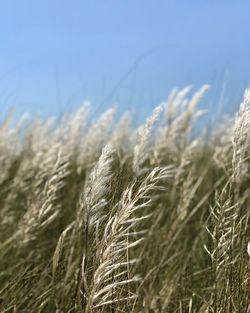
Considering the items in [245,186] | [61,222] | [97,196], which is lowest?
[97,196]

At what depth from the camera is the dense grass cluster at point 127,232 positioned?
1396 mm

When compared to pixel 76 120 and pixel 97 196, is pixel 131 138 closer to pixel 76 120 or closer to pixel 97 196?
pixel 76 120

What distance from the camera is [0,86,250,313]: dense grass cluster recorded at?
4.58ft

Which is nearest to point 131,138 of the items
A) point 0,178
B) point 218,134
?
point 218,134

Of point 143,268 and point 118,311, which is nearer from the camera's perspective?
point 118,311

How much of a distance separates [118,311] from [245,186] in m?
2.40

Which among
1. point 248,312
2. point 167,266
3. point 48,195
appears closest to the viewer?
point 248,312

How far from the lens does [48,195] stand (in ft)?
7.54

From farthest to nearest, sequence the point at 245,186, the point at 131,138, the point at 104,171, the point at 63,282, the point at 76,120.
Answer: the point at 131,138, the point at 76,120, the point at 245,186, the point at 63,282, the point at 104,171

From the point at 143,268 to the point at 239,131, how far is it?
1192 mm

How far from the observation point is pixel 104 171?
1.34 metres

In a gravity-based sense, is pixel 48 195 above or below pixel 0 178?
below

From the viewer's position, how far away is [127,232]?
59.2 inches

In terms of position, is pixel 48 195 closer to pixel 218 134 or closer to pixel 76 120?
pixel 76 120
